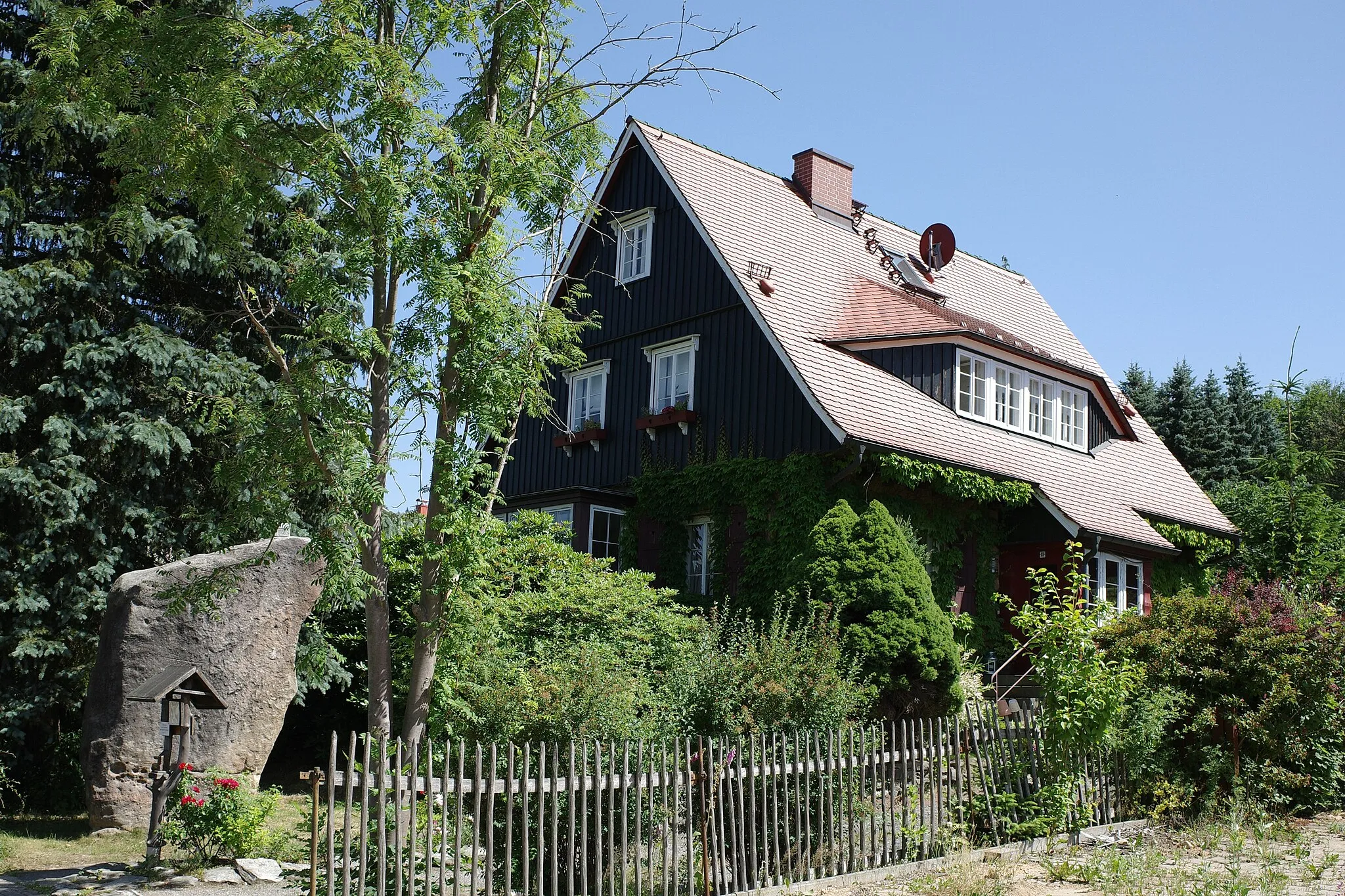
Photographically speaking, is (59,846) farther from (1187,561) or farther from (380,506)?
(1187,561)

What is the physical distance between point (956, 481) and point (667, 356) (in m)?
5.66

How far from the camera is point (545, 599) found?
14.0m

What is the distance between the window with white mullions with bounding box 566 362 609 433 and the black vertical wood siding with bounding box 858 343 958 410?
5063 mm

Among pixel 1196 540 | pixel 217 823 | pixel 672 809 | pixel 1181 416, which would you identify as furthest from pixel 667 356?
pixel 1181 416

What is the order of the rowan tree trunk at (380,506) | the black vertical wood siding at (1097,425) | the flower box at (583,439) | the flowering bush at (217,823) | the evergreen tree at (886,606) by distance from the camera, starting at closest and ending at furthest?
the flowering bush at (217,823) < the rowan tree trunk at (380,506) < the evergreen tree at (886,606) < the flower box at (583,439) < the black vertical wood siding at (1097,425)

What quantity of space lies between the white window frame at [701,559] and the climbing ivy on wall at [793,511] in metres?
0.09

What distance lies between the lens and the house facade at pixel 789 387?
18.1m

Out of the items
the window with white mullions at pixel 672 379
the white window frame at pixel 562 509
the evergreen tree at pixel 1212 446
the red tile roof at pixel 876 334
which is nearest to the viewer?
the red tile roof at pixel 876 334

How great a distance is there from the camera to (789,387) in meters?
17.7

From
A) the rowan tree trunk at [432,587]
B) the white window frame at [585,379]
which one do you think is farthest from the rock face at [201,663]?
the white window frame at [585,379]

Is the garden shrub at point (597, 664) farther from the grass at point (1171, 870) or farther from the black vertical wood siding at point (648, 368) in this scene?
the black vertical wood siding at point (648, 368)

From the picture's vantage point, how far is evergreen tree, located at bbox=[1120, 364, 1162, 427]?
37031mm

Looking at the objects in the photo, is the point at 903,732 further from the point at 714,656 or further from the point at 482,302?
the point at 482,302

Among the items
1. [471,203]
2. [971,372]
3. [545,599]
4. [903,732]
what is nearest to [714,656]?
[903,732]
